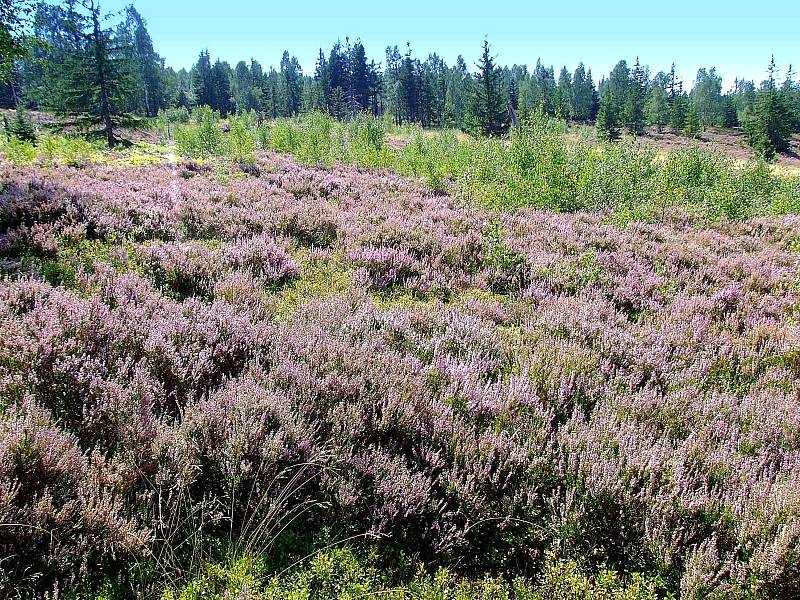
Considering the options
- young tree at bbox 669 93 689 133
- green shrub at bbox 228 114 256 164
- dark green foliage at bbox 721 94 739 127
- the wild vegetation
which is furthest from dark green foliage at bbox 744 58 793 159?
the wild vegetation

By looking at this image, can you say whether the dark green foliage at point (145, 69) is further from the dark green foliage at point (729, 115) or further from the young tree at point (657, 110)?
the dark green foliage at point (729, 115)

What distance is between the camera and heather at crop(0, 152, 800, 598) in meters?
2.19

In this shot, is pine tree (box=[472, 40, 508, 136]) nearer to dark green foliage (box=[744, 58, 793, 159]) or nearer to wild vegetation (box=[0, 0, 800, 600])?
dark green foliage (box=[744, 58, 793, 159])

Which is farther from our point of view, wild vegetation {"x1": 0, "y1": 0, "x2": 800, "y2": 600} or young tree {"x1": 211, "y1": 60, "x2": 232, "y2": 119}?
young tree {"x1": 211, "y1": 60, "x2": 232, "y2": 119}

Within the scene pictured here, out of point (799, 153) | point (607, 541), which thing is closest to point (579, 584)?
point (607, 541)

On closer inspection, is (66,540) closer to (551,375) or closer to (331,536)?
(331,536)

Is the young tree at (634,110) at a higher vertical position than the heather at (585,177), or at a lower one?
higher

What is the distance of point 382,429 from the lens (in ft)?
10.1

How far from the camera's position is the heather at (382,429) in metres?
2.19

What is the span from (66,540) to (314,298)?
3475 mm

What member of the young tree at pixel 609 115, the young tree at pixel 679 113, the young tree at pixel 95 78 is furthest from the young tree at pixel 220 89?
the young tree at pixel 679 113

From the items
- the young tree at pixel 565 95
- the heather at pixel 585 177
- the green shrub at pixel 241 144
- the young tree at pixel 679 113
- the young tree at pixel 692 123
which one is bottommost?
the heather at pixel 585 177

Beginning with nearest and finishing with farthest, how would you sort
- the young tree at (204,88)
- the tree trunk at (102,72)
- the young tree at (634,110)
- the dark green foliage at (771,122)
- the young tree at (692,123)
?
the tree trunk at (102,72) < the dark green foliage at (771,122) < the young tree at (692,123) < the young tree at (634,110) < the young tree at (204,88)

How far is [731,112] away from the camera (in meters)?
92.0
